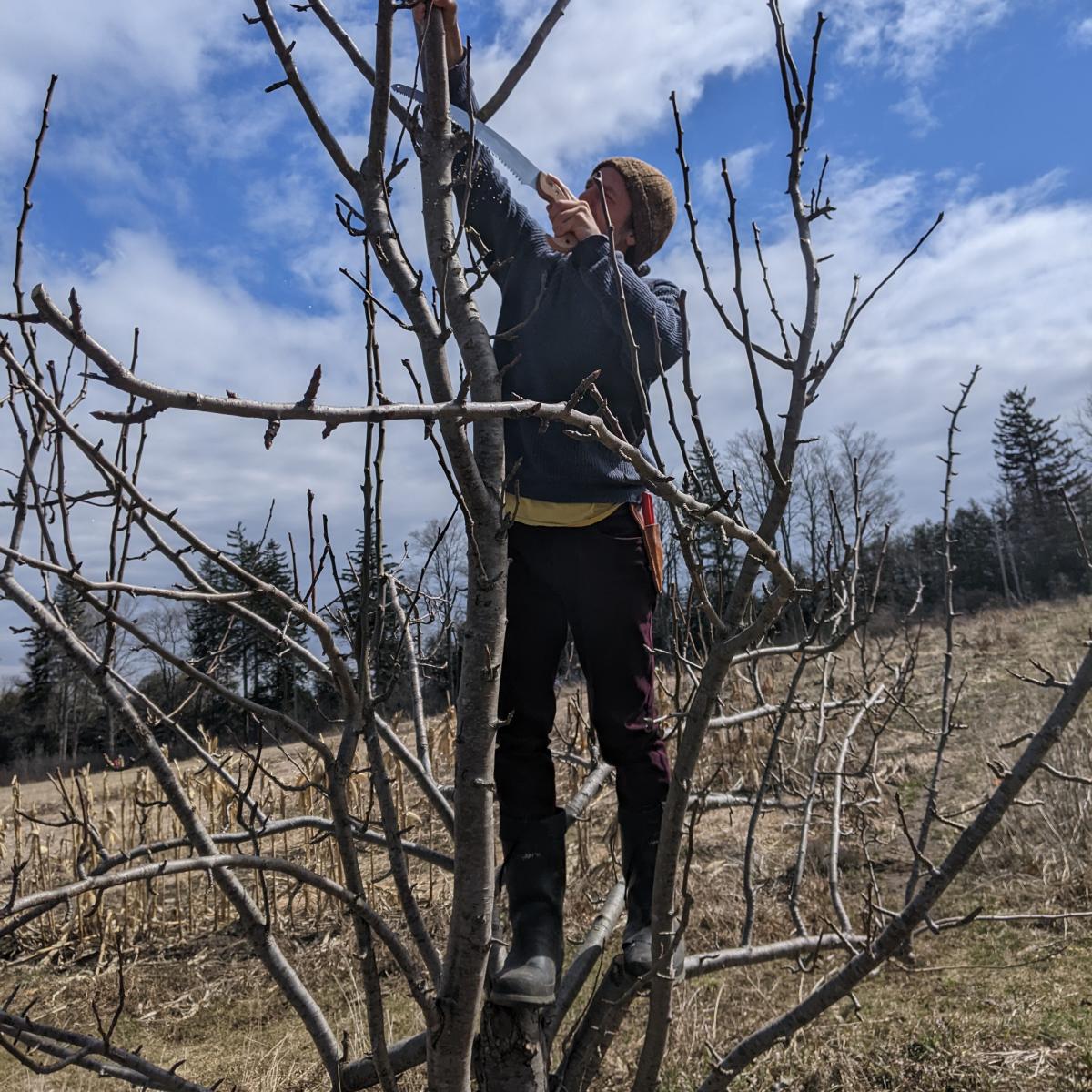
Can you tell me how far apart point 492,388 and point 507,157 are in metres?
0.89

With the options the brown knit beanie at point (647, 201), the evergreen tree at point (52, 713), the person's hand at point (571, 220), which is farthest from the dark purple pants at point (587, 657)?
the evergreen tree at point (52, 713)

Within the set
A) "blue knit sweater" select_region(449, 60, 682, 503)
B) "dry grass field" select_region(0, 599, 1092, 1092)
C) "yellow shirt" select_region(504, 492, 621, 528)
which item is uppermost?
"blue knit sweater" select_region(449, 60, 682, 503)

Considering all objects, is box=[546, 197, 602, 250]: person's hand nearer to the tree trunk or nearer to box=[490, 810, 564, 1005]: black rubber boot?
box=[490, 810, 564, 1005]: black rubber boot

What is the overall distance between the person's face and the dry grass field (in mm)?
1474

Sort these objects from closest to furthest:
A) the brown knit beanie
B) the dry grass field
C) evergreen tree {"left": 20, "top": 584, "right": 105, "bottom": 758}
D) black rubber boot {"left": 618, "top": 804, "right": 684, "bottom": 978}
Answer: black rubber boot {"left": 618, "top": 804, "right": 684, "bottom": 978} → the brown knit beanie → the dry grass field → evergreen tree {"left": 20, "top": 584, "right": 105, "bottom": 758}

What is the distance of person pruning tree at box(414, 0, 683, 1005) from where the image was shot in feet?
5.86

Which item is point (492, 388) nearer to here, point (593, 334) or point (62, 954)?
point (593, 334)

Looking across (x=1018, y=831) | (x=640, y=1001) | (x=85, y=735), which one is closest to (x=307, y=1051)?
(x=640, y=1001)

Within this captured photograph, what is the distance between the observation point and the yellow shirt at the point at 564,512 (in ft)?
6.12

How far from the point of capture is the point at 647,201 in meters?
2.09

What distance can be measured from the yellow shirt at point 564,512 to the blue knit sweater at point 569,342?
0.05 feet

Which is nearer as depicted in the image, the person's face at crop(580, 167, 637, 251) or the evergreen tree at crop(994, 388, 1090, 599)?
the person's face at crop(580, 167, 637, 251)

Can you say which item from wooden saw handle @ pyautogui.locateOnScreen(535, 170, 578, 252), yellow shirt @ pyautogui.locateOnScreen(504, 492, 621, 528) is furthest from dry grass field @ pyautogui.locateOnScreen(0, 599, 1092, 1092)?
wooden saw handle @ pyautogui.locateOnScreen(535, 170, 578, 252)

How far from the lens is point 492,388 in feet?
4.42
